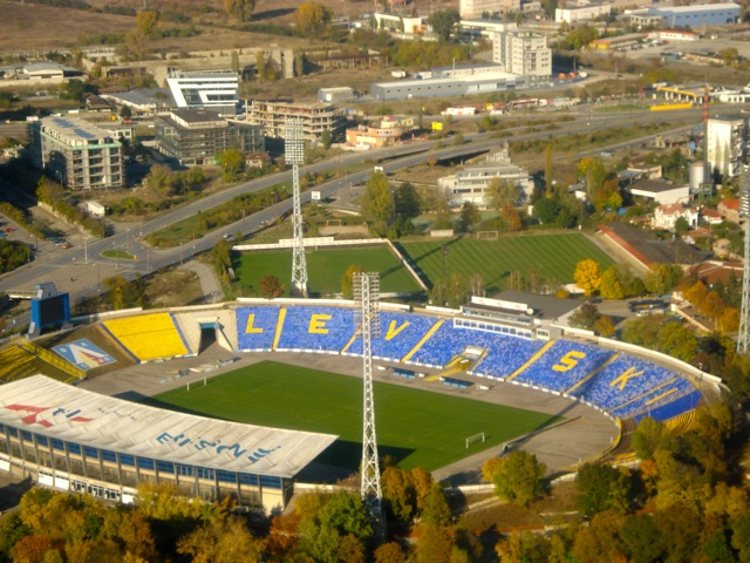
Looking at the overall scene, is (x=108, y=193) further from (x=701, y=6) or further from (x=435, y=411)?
(x=701, y=6)

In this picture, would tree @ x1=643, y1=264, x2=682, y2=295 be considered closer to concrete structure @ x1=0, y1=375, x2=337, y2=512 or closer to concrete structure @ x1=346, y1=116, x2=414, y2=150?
concrete structure @ x1=0, y1=375, x2=337, y2=512

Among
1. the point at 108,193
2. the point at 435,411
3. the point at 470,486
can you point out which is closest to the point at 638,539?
the point at 470,486

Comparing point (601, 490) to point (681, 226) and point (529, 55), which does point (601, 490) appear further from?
point (529, 55)

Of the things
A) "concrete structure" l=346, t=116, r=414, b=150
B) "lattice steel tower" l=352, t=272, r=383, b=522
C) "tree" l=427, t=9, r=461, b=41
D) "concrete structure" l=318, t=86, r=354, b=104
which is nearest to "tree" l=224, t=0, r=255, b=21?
"tree" l=427, t=9, r=461, b=41

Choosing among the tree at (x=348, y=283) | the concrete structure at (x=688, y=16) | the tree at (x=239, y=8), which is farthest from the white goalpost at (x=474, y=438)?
the tree at (x=239, y=8)

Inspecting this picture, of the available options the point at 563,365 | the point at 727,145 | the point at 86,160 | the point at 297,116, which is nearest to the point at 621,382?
the point at 563,365

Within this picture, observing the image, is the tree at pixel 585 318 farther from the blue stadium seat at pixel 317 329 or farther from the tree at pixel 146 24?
the tree at pixel 146 24
